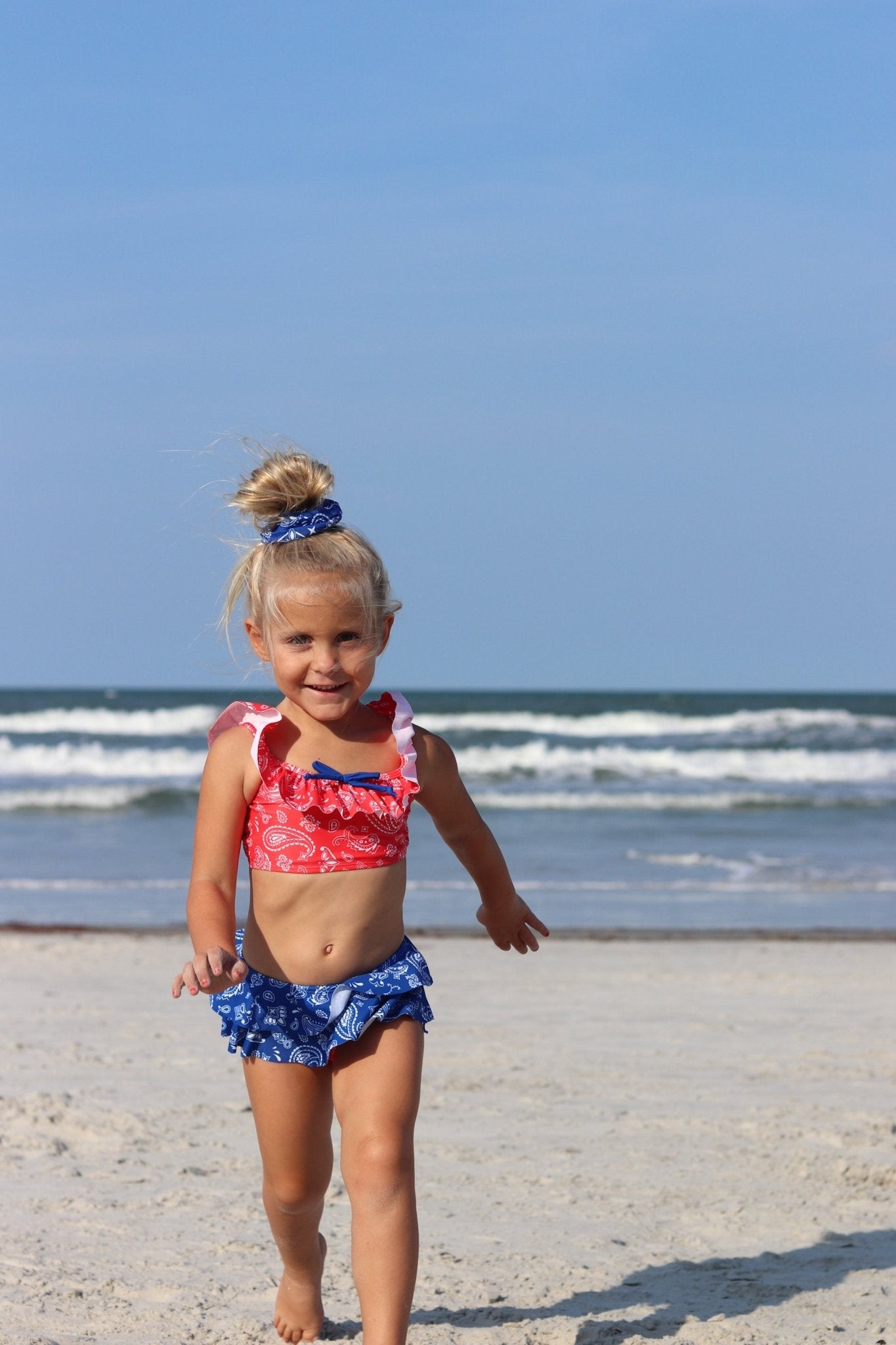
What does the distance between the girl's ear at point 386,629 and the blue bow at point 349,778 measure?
26 cm

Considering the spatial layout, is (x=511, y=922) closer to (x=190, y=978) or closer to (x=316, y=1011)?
(x=316, y=1011)

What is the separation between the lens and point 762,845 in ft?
47.8

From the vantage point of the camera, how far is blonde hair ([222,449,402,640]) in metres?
2.81

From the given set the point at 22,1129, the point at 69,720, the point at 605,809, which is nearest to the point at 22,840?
the point at 605,809

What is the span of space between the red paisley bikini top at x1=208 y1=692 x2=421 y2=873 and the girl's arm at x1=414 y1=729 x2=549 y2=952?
66mm

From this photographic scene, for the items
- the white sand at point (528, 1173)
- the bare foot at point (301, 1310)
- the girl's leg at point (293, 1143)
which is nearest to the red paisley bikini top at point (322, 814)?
the girl's leg at point (293, 1143)

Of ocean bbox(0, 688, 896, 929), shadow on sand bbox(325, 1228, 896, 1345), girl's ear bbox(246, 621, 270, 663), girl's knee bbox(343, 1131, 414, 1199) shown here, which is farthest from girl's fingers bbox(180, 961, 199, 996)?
ocean bbox(0, 688, 896, 929)

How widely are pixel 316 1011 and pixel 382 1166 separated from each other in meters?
0.32

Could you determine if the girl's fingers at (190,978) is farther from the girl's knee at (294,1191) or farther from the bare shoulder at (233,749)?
the girl's knee at (294,1191)

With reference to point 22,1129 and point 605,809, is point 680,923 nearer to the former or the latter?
point 22,1129

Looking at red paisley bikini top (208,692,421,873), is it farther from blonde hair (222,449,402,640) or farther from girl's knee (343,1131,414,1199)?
girl's knee (343,1131,414,1199)

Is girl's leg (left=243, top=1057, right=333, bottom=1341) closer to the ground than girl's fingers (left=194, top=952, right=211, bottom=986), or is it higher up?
closer to the ground

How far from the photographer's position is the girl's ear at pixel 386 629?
2895 millimetres

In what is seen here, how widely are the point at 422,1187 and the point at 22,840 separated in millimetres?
11658
